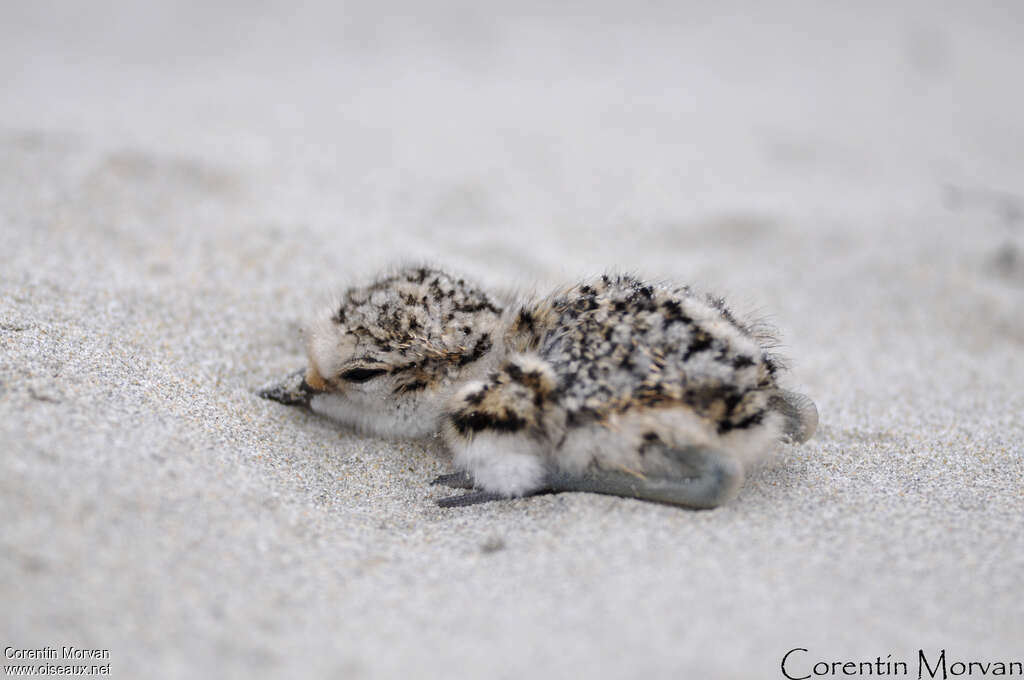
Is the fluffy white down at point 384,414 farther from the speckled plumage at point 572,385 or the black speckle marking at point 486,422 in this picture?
the black speckle marking at point 486,422

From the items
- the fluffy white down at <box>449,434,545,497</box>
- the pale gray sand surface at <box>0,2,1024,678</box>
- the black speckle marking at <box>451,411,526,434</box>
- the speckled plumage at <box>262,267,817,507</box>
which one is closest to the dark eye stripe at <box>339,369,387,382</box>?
the speckled plumage at <box>262,267,817,507</box>

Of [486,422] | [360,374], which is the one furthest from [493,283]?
[486,422]

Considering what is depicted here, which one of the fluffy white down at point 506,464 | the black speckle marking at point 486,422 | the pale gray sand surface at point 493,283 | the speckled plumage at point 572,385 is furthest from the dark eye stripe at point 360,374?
the fluffy white down at point 506,464

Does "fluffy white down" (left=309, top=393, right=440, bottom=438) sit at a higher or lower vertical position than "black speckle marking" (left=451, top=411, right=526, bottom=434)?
higher

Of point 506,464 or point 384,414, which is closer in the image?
point 506,464

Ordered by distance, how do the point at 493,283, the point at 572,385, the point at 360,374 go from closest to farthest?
the point at 572,385 → the point at 360,374 → the point at 493,283

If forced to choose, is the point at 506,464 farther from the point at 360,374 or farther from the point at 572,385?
the point at 360,374

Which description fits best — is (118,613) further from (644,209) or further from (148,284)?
(644,209)

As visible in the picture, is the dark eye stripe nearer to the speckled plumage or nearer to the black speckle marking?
the speckled plumage
